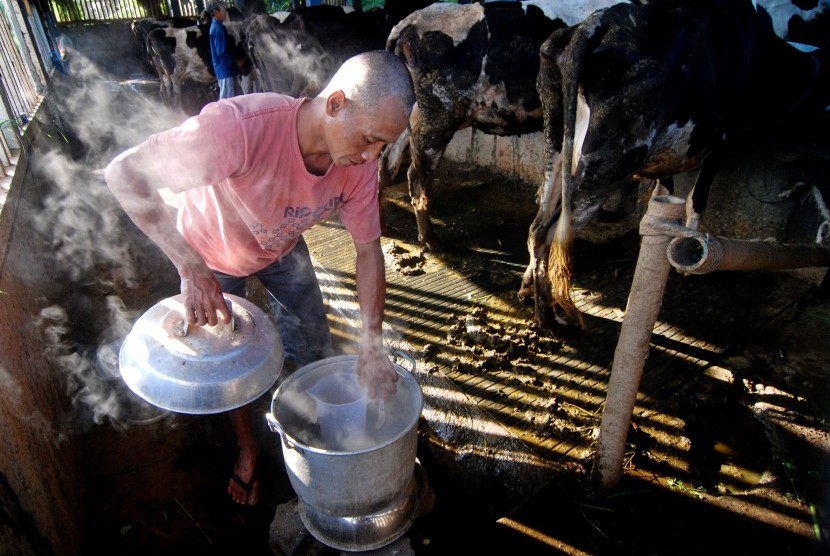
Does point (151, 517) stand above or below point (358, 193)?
below

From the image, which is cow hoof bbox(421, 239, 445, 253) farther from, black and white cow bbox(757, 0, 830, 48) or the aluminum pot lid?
black and white cow bbox(757, 0, 830, 48)

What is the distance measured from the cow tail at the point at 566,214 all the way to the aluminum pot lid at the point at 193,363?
2044 millimetres

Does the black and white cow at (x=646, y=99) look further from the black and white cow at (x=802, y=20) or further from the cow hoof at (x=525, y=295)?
the black and white cow at (x=802, y=20)

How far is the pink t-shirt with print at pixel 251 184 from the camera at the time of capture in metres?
1.59

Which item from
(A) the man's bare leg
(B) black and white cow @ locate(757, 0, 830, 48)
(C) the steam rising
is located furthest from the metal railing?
(B) black and white cow @ locate(757, 0, 830, 48)

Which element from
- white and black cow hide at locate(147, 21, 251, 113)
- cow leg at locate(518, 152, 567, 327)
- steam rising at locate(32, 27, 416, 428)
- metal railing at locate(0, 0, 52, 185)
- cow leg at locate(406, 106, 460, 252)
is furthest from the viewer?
white and black cow hide at locate(147, 21, 251, 113)

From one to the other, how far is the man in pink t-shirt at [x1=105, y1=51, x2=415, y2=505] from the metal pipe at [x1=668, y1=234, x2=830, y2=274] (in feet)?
3.52

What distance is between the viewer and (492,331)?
11.2ft

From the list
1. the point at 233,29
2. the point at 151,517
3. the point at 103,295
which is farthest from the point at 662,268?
the point at 233,29

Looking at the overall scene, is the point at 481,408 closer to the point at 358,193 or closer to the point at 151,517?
the point at 358,193

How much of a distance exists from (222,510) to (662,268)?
2.25m

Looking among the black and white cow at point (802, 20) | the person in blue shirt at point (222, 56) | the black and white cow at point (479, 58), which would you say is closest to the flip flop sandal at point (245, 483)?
the black and white cow at point (479, 58)

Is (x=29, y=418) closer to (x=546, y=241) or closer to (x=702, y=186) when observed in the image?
(x=546, y=241)

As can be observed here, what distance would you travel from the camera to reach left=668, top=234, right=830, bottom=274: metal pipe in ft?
5.53
